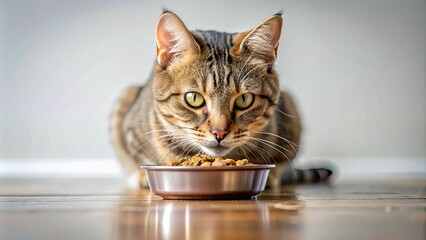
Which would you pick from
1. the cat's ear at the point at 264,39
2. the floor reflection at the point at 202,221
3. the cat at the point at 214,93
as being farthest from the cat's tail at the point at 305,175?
the floor reflection at the point at 202,221

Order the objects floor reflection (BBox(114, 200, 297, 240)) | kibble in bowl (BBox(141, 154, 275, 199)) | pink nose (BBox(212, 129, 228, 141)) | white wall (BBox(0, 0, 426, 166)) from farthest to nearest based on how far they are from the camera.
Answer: white wall (BBox(0, 0, 426, 166)) → pink nose (BBox(212, 129, 228, 141)) → kibble in bowl (BBox(141, 154, 275, 199)) → floor reflection (BBox(114, 200, 297, 240))

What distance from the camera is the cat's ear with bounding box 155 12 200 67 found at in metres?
1.95

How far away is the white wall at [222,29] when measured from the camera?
4.68 m

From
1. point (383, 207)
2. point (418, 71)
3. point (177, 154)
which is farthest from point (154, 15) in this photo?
point (383, 207)

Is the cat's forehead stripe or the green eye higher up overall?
the cat's forehead stripe

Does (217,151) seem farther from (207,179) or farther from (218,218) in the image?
(218,218)

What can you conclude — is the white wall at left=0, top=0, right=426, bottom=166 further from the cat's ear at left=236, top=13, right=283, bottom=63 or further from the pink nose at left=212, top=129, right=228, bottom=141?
the pink nose at left=212, top=129, right=228, bottom=141

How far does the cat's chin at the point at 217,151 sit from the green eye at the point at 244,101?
13 cm

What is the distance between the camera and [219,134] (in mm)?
1879

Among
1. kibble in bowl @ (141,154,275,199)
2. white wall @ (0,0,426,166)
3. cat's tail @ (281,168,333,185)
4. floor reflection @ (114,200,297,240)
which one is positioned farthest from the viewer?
white wall @ (0,0,426,166)

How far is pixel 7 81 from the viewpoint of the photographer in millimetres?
Answer: 4676

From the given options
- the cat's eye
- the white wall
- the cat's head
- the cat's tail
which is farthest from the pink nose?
the white wall

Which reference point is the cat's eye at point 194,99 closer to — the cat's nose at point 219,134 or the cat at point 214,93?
the cat at point 214,93

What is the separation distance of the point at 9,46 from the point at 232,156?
9.89 ft
